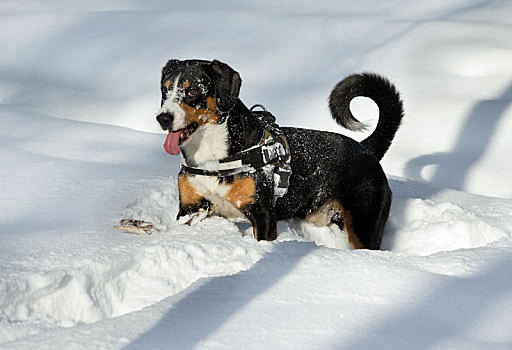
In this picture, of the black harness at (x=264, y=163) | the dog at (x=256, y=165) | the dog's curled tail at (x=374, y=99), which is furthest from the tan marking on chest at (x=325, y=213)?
the dog's curled tail at (x=374, y=99)

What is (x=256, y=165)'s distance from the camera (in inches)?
112

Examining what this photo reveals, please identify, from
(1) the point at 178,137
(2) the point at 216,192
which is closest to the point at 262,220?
(2) the point at 216,192

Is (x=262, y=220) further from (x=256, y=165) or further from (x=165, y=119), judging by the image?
(x=165, y=119)

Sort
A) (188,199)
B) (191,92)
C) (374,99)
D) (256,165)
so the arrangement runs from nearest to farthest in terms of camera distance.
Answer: (191,92) → (256,165) → (188,199) → (374,99)

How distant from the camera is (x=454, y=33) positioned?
6.62 m

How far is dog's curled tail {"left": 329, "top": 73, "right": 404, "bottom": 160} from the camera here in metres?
3.38

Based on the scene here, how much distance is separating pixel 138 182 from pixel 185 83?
0.89m

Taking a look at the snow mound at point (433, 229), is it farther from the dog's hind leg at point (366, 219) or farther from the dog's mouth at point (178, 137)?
the dog's mouth at point (178, 137)

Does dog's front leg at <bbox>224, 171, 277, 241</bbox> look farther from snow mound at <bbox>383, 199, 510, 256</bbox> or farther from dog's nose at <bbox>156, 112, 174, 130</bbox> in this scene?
snow mound at <bbox>383, 199, 510, 256</bbox>

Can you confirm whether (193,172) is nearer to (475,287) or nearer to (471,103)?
(475,287)

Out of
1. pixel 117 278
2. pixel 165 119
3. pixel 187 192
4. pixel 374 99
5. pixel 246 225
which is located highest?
pixel 374 99

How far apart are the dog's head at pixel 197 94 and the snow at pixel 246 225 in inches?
18.1

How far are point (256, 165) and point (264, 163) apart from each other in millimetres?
38

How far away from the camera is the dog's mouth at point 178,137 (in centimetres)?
279
